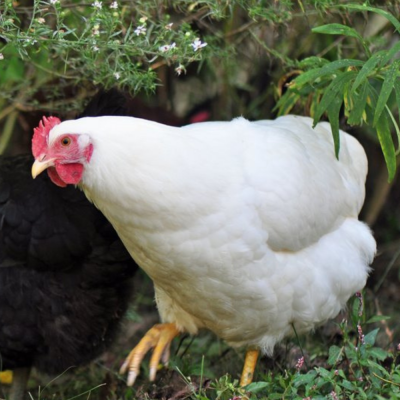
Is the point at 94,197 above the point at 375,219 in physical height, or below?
above

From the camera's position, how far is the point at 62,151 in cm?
287

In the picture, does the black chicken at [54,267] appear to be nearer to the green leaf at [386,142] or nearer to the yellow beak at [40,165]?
the yellow beak at [40,165]

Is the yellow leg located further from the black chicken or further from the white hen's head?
the white hen's head

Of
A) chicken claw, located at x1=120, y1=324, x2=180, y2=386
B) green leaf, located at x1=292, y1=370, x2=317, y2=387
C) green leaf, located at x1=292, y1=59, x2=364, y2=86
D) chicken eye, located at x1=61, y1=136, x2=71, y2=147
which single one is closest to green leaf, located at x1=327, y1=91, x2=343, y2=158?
green leaf, located at x1=292, y1=59, x2=364, y2=86

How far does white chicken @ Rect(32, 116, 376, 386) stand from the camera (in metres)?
2.87

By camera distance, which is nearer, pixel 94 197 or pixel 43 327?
pixel 94 197

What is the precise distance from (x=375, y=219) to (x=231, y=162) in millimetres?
2548

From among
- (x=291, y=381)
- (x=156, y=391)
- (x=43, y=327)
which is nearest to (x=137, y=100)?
(x=43, y=327)

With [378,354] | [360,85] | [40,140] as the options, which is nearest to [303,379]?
[378,354]

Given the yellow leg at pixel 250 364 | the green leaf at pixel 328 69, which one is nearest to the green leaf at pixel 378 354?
the yellow leg at pixel 250 364

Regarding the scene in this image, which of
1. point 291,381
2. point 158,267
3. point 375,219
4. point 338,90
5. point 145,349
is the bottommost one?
point 375,219

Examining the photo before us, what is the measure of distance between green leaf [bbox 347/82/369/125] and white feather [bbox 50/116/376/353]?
289mm

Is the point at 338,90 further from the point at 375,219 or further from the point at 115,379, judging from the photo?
the point at 375,219

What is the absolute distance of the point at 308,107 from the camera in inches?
156
